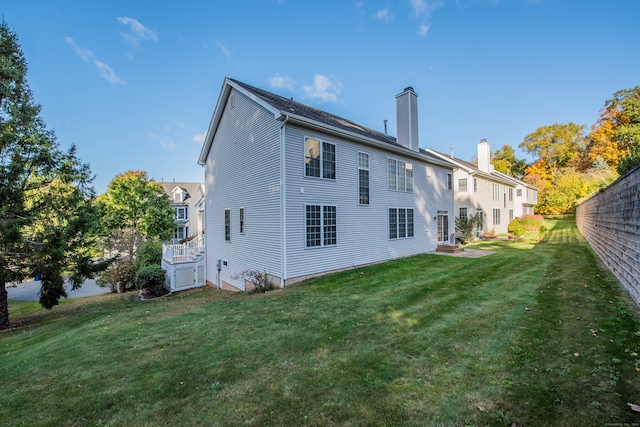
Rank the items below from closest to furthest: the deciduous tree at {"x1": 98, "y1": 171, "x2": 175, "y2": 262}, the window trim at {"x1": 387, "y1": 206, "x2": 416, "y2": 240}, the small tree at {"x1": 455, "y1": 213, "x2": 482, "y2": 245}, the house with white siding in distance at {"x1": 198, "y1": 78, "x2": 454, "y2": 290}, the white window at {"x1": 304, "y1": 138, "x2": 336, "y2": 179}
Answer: the house with white siding in distance at {"x1": 198, "y1": 78, "x2": 454, "y2": 290} < the white window at {"x1": 304, "y1": 138, "x2": 336, "y2": 179} < the window trim at {"x1": 387, "y1": 206, "x2": 416, "y2": 240} < the small tree at {"x1": 455, "y1": 213, "x2": 482, "y2": 245} < the deciduous tree at {"x1": 98, "y1": 171, "x2": 175, "y2": 262}

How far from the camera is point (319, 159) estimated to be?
10.5 metres

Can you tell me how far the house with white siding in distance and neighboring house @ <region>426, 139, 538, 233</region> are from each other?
5.44m

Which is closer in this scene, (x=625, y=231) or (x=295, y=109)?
(x=625, y=231)

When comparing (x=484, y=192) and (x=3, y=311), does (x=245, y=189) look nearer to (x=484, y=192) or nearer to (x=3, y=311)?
(x=3, y=311)

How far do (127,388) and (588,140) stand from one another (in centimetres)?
5839

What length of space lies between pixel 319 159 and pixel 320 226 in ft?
8.47

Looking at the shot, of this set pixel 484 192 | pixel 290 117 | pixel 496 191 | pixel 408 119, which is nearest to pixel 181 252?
pixel 290 117

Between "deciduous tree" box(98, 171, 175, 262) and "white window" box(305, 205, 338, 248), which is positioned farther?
"deciduous tree" box(98, 171, 175, 262)

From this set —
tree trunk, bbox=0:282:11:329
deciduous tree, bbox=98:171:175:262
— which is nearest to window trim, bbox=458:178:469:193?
deciduous tree, bbox=98:171:175:262

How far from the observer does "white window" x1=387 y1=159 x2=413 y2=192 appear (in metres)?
13.5

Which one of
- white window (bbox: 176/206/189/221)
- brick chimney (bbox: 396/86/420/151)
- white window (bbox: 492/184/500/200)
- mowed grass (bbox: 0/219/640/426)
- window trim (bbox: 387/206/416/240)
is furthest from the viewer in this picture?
white window (bbox: 176/206/189/221)

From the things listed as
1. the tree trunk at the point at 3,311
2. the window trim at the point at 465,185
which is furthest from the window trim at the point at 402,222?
the tree trunk at the point at 3,311

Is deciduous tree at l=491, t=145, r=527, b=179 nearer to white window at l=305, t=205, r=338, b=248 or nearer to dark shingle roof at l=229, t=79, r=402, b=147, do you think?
dark shingle roof at l=229, t=79, r=402, b=147

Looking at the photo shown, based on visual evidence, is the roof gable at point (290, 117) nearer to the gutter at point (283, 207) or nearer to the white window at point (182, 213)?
the gutter at point (283, 207)
